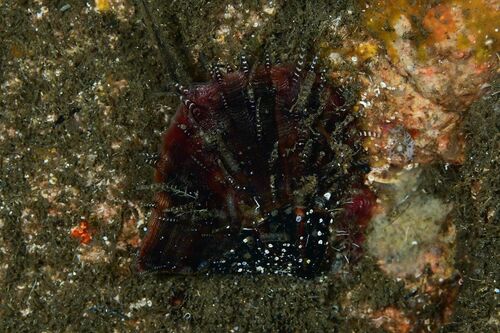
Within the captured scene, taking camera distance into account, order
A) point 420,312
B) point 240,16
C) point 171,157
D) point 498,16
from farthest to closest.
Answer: point 420,312 < point 240,16 < point 171,157 < point 498,16

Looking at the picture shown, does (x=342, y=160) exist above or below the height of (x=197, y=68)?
below

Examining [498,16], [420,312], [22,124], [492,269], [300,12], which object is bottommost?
[420,312]

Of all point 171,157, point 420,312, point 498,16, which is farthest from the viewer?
point 420,312

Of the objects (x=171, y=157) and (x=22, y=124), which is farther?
(x=22, y=124)

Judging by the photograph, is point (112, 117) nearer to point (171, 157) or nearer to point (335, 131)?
point (171, 157)

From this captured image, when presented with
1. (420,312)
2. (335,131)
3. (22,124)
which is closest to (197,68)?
(335,131)

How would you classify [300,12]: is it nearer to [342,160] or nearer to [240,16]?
[240,16]
